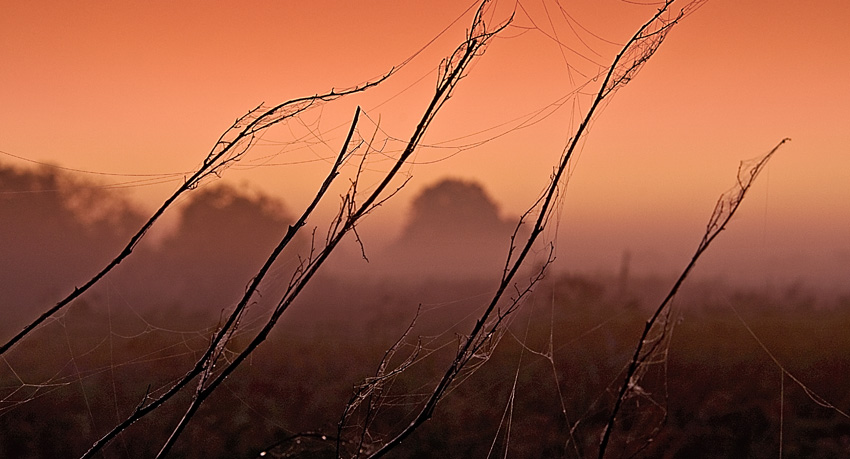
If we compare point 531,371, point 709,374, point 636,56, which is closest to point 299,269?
point 636,56

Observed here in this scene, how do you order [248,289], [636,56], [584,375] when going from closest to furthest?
1. [248,289]
2. [636,56]
3. [584,375]

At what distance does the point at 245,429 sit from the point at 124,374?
0.55 m

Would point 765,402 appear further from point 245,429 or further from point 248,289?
point 248,289

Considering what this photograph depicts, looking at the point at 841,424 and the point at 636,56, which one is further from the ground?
the point at 636,56

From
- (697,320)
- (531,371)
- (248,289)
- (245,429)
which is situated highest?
(248,289)

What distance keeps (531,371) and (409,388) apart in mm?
502

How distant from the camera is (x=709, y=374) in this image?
9.00 feet

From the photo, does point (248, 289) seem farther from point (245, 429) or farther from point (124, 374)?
point (124, 374)

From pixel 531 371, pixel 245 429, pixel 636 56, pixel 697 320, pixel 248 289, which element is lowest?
pixel 245 429

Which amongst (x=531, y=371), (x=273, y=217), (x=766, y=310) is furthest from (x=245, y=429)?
(x=766, y=310)

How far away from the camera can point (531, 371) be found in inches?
109

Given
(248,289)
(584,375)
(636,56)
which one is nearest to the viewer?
(248,289)

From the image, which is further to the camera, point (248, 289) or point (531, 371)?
point (531, 371)

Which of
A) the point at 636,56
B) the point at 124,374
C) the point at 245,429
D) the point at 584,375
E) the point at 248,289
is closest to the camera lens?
the point at 248,289
